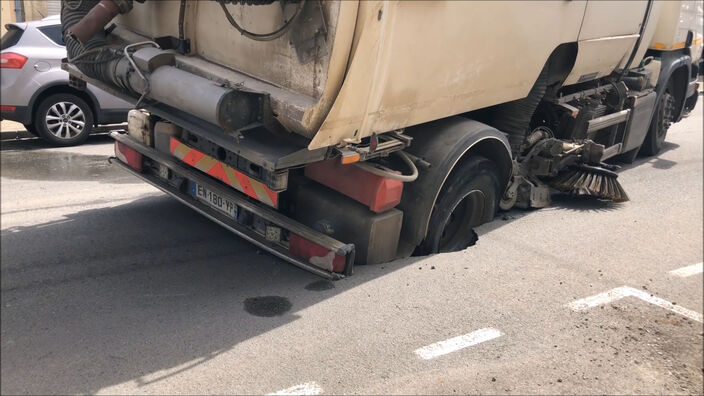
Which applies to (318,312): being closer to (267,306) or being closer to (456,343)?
(267,306)

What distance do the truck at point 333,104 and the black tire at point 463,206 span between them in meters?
0.02

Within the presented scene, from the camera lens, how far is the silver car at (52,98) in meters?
2.66

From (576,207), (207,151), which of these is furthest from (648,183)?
(207,151)

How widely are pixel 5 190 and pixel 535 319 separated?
372 centimetres

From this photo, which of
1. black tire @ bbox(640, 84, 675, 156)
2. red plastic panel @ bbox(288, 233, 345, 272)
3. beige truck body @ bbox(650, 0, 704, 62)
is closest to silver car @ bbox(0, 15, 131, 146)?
red plastic panel @ bbox(288, 233, 345, 272)

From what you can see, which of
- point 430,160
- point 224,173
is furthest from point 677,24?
point 224,173

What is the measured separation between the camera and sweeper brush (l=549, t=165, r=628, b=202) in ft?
23.0

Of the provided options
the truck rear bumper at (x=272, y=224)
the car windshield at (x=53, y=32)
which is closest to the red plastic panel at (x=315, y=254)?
the truck rear bumper at (x=272, y=224)

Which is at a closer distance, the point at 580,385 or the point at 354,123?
the point at 580,385

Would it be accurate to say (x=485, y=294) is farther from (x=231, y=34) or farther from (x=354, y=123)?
(x=231, y=34)

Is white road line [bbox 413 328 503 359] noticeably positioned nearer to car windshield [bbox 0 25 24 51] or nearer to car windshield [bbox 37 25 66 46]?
car windshield [bbox 0 25 24 51]

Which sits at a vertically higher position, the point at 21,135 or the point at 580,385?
the point at 21,135

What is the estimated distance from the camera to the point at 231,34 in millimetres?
4285

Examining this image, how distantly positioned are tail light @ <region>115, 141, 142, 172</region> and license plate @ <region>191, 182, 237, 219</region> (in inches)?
26.4
